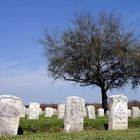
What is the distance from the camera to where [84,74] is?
1655 inches

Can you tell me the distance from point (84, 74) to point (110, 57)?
3.09 m

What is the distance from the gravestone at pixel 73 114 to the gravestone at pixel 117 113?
7.79 feet

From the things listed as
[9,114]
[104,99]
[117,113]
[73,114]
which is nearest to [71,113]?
[73,114]

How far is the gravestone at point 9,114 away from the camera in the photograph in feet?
57.1

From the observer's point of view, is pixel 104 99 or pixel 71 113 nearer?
A: pixel 71 113

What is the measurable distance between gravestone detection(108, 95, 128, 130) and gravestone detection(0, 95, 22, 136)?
6.09 m

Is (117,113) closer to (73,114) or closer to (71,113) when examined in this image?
(73,114)

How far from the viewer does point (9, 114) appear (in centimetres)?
1752

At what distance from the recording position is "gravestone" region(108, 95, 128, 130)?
2194 centimetres

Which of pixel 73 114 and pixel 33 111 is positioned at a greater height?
pixel 33 111

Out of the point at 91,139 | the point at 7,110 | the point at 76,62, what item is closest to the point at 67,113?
the point at 7,110

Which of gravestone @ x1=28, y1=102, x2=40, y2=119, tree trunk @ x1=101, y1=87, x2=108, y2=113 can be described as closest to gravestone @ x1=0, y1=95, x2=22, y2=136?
gravestone @ x1=28, y1=102, x2=40, y2=119

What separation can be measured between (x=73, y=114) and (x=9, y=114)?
11.9ft

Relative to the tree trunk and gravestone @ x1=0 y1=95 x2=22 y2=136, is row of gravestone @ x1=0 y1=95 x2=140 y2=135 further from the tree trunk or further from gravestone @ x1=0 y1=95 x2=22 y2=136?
the tree trunk
